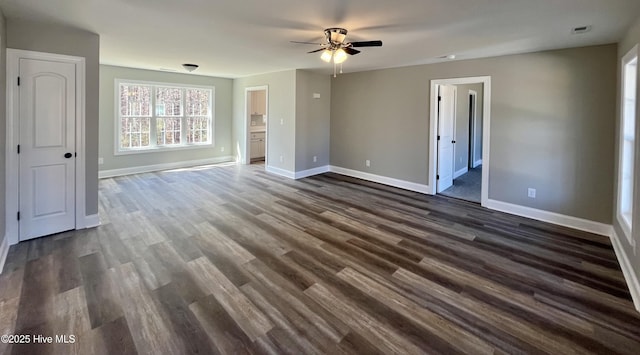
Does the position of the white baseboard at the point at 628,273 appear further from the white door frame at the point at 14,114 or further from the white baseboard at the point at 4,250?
the white door frame at the point at 14,114

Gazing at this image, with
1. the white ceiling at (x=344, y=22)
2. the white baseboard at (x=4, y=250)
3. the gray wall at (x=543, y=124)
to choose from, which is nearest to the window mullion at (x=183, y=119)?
the white ceiling at (x=344, y=22)

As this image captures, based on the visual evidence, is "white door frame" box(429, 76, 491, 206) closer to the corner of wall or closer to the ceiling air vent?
the ceiling air vent

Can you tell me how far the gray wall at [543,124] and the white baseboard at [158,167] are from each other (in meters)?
5.16

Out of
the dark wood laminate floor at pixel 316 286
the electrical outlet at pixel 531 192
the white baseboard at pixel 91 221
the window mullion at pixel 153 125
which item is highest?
the window mullion at pixel 153 125

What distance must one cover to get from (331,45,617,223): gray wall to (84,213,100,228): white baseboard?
5.12 m

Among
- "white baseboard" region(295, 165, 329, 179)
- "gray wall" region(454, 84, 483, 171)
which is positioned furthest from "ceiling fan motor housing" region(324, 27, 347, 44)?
"gray wall" region(454, 84, 483, 171)

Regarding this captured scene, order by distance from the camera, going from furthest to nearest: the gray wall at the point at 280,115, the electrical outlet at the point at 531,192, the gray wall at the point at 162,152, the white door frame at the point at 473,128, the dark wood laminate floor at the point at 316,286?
the white door frame at the point at 473,128, the gray wall at the point at 280,115, the gray wall at the point at 162,152, the electrical outlet at the point at 531,192, the dark wood laminate floor at the point at 316,286

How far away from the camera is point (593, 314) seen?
2.30m

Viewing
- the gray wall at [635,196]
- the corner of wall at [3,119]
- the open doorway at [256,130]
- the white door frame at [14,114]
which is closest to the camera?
the gray wall at [635,196]

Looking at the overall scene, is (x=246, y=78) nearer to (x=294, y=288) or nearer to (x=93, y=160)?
(x=93, y=160)

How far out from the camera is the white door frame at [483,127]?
4.83 m

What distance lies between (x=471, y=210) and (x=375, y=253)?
237 centimetres

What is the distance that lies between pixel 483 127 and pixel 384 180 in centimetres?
224

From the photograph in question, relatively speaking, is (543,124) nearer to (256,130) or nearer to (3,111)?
(3,111)
